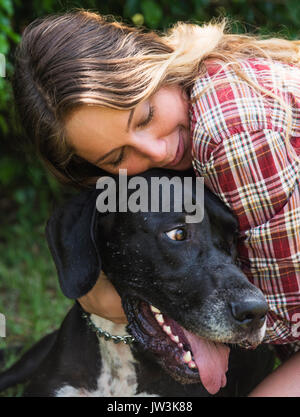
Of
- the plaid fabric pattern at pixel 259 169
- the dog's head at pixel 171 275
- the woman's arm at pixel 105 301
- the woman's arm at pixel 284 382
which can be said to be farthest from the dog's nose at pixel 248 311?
the woman's arm at pixel 105 301

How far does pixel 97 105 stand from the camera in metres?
2.62


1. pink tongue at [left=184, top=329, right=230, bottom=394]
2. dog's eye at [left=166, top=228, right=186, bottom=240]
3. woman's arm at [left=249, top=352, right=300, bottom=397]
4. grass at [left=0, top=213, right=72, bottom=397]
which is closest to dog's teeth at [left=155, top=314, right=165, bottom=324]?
pink tongue at [left=184, top=329, right=230, bottom=394]

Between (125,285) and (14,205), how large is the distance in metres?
3.13

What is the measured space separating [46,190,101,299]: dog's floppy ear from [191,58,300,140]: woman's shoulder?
62cm

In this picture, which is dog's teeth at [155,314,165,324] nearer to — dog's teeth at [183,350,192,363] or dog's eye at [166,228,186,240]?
dog's teeth at [183,350,192,363]

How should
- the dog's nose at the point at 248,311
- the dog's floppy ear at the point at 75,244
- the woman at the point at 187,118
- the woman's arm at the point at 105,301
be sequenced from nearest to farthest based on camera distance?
the dog's nose at the point at 248,311
the woman at the point at 187,118
the dog's floppy ear at the point at 75,244
the woman's arm at the point at 105,301

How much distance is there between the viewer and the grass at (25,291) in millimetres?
3975

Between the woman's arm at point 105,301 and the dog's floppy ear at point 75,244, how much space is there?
139 mm

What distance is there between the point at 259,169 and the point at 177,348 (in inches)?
31.2

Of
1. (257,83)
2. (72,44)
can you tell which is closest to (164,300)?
(257,83)

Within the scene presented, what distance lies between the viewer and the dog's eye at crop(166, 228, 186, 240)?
2.60 metres

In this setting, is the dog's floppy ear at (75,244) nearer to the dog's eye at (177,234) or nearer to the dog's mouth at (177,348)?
the dog's mouth at (177,348)

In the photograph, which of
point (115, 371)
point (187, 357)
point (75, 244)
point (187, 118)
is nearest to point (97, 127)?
point (187, 118)

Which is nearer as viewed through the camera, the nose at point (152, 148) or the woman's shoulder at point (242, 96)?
the woman's shoulder at point (242, 96)
